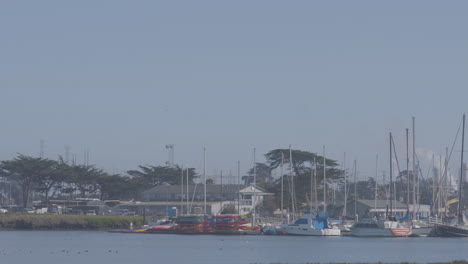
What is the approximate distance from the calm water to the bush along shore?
636 inches

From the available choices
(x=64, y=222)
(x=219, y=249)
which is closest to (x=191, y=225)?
(x=64, y=222)

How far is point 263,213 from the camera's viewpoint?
15475cm

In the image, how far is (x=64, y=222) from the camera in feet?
439

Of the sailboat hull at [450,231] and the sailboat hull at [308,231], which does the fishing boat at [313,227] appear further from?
the sailboat hull at [450,231]

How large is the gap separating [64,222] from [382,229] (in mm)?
48133

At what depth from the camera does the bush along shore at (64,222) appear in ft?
431

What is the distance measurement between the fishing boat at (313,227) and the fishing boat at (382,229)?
3.65 metres

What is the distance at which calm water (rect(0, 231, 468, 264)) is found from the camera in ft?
239

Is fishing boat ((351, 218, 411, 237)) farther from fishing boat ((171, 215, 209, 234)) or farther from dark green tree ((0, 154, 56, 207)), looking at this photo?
dark green tree ((0, 154, 56, 207))

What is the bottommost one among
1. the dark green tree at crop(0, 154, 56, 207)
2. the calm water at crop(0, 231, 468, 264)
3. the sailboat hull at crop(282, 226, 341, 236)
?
the calm water at crop(0, 231, 468, 264)

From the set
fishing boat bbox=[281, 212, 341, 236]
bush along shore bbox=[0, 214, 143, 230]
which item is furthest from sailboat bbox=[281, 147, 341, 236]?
bush along shore bbox=[0, 214, 143, 230]

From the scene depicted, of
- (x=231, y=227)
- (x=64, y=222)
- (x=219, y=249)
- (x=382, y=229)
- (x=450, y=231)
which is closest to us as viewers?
(x=219, y=249)

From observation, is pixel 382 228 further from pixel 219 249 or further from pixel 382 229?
pixel 219 249

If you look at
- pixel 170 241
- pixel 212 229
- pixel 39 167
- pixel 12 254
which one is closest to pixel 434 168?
pixel 212 229
